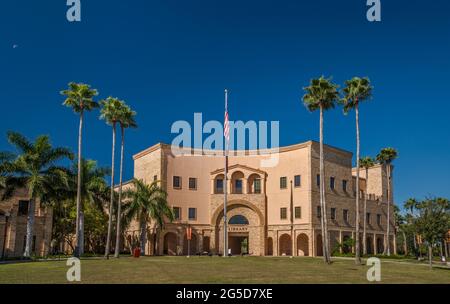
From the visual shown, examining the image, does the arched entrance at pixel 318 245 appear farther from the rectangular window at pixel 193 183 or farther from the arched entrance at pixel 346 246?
the rectangular window at pixel 193 183

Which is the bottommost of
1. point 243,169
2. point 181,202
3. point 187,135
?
point 181,202

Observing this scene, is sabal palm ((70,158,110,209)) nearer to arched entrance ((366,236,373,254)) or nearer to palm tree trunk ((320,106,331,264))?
palm tree trunk ((320,106,331,264))

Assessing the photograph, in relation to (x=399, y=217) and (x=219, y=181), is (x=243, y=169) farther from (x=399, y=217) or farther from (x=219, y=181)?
(x=399, y=217)

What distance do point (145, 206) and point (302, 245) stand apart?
21.1 metres

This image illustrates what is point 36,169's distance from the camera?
41594 mm

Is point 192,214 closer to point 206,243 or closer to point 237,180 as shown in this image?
point 206,243

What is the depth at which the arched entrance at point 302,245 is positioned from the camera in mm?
59219

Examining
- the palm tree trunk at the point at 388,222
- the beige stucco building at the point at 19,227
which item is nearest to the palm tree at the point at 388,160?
the palm tree trunk at the point at 388,222

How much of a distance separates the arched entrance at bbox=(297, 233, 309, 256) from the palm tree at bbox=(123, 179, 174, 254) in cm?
1717

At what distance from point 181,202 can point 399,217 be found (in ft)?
187

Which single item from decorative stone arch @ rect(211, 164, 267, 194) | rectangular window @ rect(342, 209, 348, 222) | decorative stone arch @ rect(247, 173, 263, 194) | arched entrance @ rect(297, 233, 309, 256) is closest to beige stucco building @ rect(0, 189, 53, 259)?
decorative stone arch @ rect(211, 164, 267, 194)

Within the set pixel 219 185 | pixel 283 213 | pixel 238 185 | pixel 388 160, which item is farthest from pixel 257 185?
pixel 388 160
